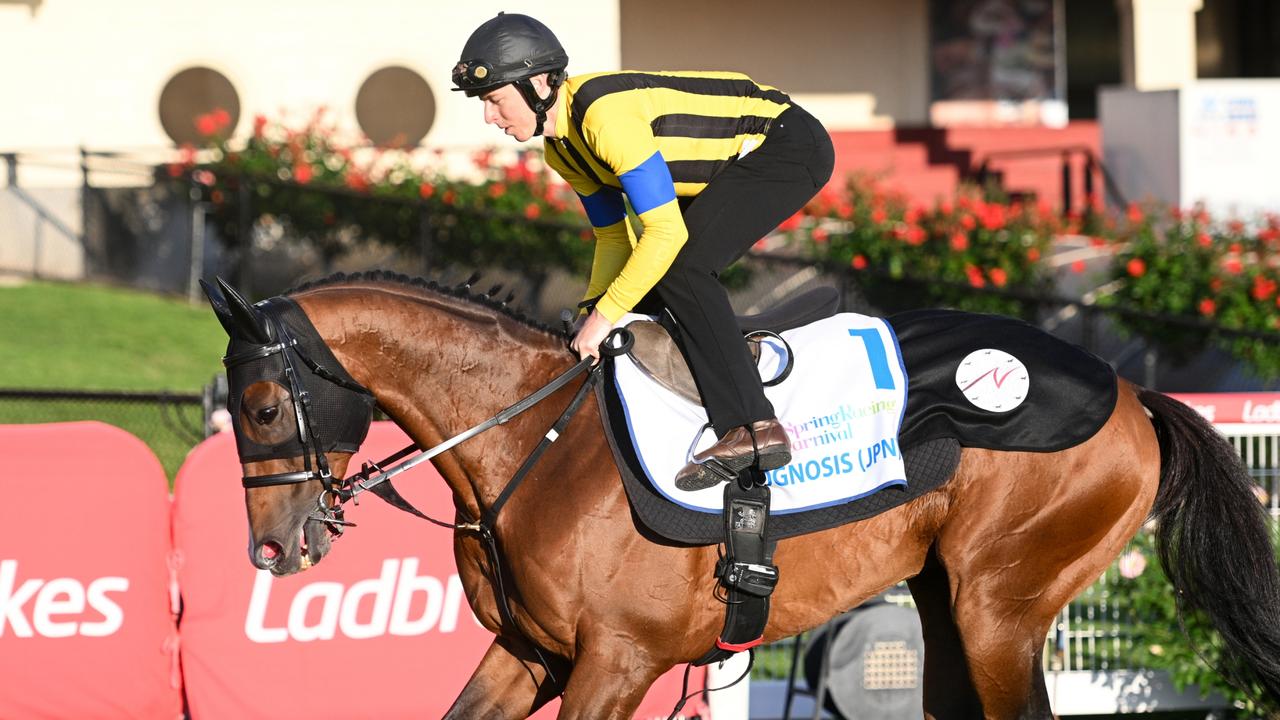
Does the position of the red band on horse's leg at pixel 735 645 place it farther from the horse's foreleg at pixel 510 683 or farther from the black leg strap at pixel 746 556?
the horse's foreleg at pixel 510 683

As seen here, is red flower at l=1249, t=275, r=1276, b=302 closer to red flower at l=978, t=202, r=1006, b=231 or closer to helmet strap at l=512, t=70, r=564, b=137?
red flower at l=978, t=202, r=1006, b=231

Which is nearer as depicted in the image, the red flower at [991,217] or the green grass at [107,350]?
the green grass at [107,350]

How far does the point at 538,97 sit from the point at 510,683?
1621 millimetres

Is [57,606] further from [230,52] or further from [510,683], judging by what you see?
[230,52]

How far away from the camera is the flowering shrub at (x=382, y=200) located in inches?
465

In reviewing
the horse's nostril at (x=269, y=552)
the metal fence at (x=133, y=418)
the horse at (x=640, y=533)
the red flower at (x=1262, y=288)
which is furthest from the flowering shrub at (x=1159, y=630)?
the metal fence at (x=133, y=418)

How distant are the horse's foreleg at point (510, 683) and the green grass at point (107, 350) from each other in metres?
5.15

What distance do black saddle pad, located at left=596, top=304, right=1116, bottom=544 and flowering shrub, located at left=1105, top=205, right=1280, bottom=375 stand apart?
5.49 meters

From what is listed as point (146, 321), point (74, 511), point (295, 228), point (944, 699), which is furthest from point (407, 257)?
point (944, 699)

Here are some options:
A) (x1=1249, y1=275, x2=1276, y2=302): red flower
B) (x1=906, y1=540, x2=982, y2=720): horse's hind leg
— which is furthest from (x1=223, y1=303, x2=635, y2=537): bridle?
(x1=1249, y1=275, x2=1276, y2=302): red flower

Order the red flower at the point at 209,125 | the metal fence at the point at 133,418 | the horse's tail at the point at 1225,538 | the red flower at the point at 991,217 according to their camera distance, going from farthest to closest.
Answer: the red flower at the point at 209,125, the red flower at the point at 991,217, the metal fence at the point at 133,418, the horse's tail at the point at 1225,538

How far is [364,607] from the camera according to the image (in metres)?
5.36

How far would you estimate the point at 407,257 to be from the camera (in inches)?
481

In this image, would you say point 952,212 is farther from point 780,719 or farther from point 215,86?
point 215,86
